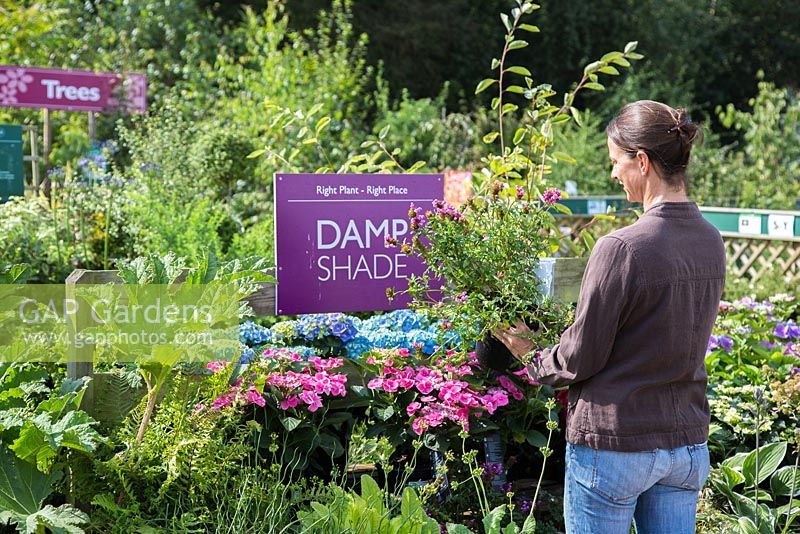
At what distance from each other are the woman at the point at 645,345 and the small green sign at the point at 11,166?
155 inches

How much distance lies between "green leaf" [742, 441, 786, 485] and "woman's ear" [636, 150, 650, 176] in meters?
1.48

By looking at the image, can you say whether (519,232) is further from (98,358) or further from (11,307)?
(11,307)

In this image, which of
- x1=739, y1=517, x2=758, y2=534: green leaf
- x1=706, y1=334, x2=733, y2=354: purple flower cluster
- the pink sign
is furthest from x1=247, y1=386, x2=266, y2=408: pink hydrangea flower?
the pink sign

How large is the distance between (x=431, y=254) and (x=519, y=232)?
26 cm

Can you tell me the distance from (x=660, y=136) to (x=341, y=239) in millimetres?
1394

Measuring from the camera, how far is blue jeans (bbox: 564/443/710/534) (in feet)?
6.07

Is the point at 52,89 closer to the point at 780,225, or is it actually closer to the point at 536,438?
the point at 780,225

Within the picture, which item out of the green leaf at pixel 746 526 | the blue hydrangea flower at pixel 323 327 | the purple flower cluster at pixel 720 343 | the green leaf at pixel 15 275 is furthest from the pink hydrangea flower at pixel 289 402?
the purple flower cluster at pixel 720 343

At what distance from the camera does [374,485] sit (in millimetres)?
2322

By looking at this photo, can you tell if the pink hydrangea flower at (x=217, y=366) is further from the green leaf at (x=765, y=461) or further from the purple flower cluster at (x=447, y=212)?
the green leaf at (x=765, y=461)

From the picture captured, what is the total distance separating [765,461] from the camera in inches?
117

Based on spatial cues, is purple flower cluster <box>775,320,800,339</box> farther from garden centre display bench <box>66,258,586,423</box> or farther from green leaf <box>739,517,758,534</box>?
garden centre display bench <box>66,258,586,423</box>

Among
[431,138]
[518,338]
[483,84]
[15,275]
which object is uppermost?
[431,138]

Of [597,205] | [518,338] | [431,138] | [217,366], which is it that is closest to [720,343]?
[518,338]
